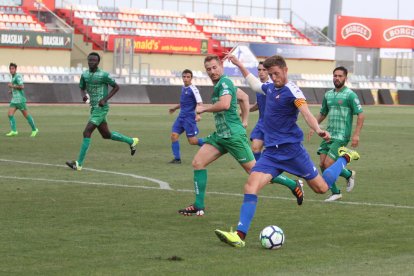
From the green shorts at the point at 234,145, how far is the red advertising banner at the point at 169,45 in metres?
44.8

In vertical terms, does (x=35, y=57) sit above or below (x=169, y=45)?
below

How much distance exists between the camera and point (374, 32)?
75000 millimetres

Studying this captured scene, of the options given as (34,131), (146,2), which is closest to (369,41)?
(146,2)

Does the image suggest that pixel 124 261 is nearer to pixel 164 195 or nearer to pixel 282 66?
pixel 282 66

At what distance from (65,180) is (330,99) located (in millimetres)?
4536

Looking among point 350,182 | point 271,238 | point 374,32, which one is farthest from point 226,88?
point 374,32

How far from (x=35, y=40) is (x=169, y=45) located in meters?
9.53

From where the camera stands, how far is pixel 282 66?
10.7 meters

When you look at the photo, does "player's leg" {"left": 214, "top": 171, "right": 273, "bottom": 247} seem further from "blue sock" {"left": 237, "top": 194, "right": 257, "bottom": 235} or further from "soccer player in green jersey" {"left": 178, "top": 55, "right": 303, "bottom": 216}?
"soccer player in green jersey" {"left": 178, "top": 55, "right": 303, "bottom": 216}

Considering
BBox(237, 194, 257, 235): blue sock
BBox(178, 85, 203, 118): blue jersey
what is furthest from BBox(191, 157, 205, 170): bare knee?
BBox(178, 85, 203, 118): blue jersey

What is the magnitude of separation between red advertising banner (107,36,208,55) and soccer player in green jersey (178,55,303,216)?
44721 millimetres

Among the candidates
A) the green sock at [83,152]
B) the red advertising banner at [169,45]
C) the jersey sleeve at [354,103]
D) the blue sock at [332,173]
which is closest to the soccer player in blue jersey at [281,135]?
the blue sock at [332,173]

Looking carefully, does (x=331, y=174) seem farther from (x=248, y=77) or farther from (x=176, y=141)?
(x=176, y=141)

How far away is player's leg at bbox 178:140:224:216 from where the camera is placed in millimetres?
12742
